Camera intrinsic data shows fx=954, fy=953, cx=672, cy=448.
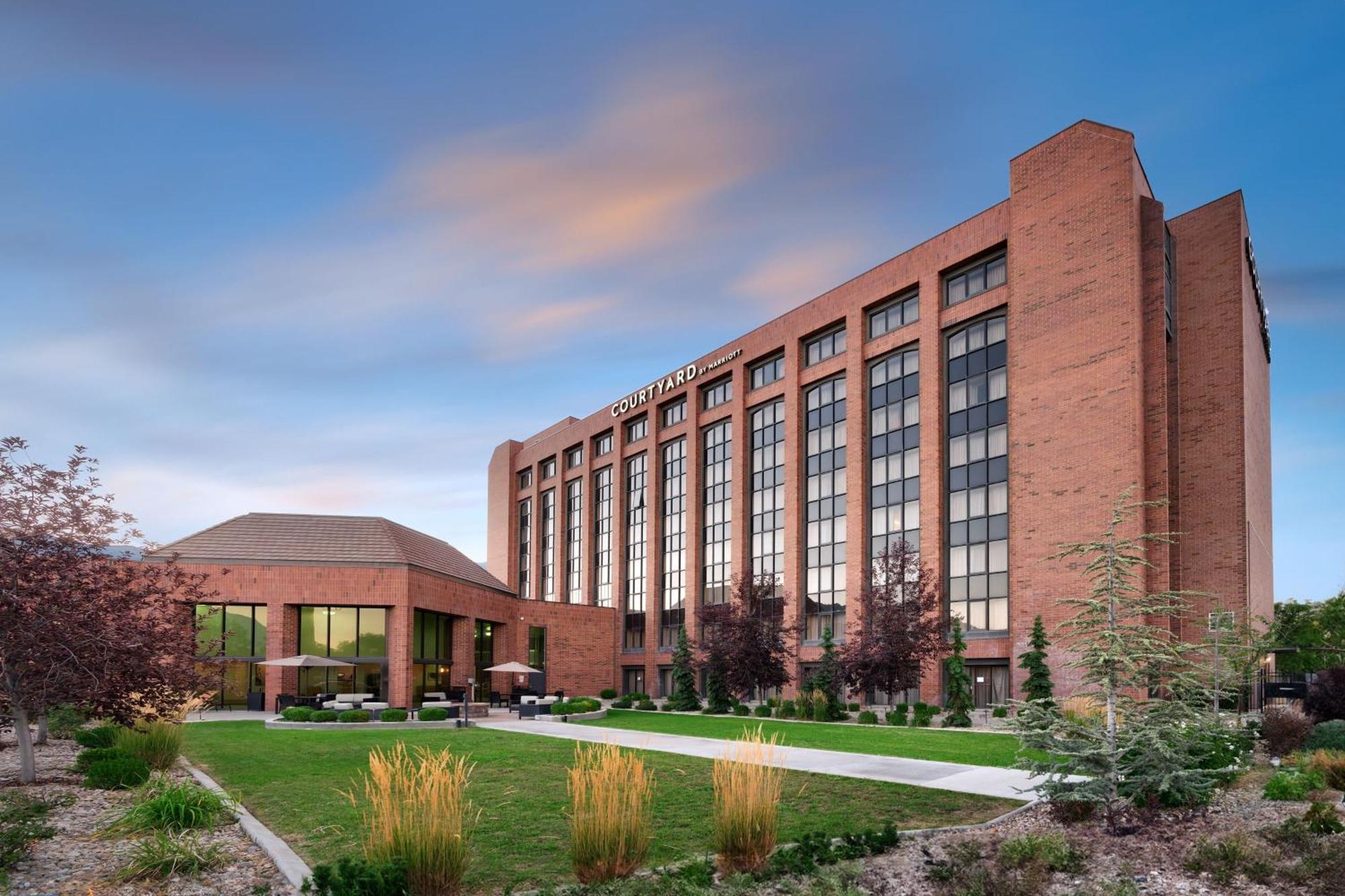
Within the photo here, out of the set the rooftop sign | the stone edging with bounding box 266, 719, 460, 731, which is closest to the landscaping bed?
the stone edging with bounding box 266, 719, 460, 731

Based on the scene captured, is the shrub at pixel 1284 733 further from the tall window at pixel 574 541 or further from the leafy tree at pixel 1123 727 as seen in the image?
the tall window at pixel 574 541

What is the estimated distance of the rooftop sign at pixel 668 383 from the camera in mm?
54469

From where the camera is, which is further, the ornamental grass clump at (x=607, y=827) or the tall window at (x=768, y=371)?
the tall window at (x=768, y=371)

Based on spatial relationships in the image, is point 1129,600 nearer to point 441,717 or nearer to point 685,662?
point 441,717

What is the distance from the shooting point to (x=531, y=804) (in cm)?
1267

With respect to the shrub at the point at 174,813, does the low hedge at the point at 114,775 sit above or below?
below

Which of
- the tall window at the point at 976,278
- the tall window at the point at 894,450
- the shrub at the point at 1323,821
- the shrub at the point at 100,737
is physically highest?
the tall window at the point at 976,278

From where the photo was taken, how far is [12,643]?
13031 millimetres

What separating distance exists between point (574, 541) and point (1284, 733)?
56003 mm

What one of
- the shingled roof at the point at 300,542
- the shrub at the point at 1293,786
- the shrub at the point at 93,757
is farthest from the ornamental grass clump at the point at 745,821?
the shingled roof at the point at 300,542

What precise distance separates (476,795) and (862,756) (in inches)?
318

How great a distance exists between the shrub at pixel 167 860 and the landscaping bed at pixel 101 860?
0.10 meters

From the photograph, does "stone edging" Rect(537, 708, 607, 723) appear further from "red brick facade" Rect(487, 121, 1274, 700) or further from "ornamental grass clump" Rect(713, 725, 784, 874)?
"ornamental grass clump" Rect(713, 725, 784, 874)

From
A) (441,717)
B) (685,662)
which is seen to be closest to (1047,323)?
(685,662)
